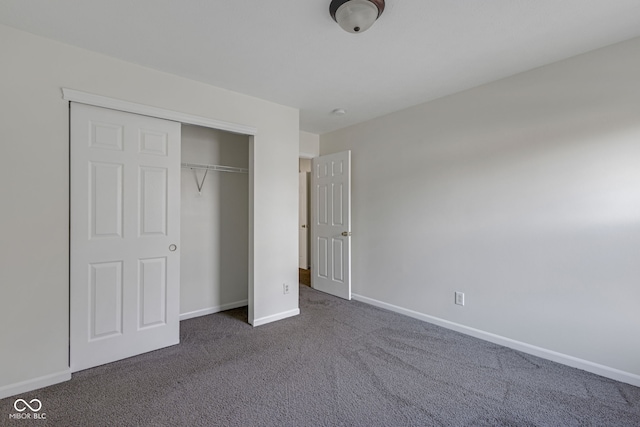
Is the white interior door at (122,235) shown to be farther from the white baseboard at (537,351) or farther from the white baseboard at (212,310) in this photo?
the white baseboard at (537,351)

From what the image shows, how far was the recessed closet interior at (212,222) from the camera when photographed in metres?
3.33

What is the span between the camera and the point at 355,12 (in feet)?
5.40

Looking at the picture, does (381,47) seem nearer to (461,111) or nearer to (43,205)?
(461,111)

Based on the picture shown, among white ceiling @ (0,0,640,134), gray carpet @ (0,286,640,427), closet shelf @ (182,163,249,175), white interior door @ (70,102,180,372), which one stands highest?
white ceiling @ (0,0,640,134)

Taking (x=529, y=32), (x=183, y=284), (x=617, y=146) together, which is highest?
(x=529, y=32)

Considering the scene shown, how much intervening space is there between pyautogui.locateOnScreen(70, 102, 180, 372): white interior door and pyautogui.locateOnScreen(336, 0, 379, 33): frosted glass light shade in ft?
5.81

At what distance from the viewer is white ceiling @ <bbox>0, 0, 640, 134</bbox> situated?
1729 millimetres

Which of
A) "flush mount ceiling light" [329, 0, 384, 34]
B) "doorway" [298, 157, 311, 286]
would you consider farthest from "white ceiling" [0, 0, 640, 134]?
"doorway" [298, 157, 311, 286]

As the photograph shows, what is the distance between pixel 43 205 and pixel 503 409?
3.41 meters

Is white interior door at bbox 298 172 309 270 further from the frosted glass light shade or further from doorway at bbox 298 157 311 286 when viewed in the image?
the frosted glass light shade

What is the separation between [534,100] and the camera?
2469 millimetres

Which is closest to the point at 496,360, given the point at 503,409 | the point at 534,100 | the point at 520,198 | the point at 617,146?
the point at 503,409

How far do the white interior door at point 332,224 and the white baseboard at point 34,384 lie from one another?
2.94 meters

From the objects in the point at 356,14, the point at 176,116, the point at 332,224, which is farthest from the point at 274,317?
the point at 356,14
